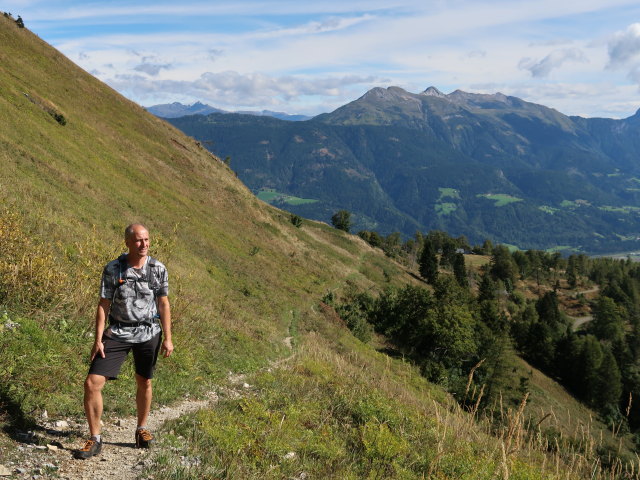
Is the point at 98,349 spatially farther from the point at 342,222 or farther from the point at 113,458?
the point at 342,222

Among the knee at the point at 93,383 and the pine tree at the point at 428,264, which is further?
the pine tree at the point at 428,264

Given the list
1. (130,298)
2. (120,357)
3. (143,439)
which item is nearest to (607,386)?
(143,439)

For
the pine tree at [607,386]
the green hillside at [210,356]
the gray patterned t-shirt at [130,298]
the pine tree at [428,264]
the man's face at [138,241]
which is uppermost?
the man's face at [138,241]

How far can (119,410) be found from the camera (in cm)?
698

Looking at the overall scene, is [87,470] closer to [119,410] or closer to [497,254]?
[119,410]

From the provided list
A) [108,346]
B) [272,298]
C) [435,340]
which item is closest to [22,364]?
[108,346]

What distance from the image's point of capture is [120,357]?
5691mm

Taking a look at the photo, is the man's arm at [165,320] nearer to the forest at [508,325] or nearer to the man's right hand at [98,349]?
the man's right hand at [98,349]

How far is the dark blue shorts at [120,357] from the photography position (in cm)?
555

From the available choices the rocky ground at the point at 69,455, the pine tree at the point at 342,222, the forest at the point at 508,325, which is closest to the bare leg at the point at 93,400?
the rocky ground at the point at 69,455

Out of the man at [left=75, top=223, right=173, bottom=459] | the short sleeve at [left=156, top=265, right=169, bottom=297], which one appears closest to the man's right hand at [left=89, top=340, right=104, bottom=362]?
the man at [left=75, top=223, right=173, bottom=459]

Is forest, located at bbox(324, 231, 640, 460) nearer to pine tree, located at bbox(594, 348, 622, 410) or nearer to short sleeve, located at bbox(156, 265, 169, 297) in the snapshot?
pine tree, located at bbox(594, 348, 622, 410)

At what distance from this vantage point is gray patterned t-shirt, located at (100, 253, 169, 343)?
562 centimetres

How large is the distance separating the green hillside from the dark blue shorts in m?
1.17
